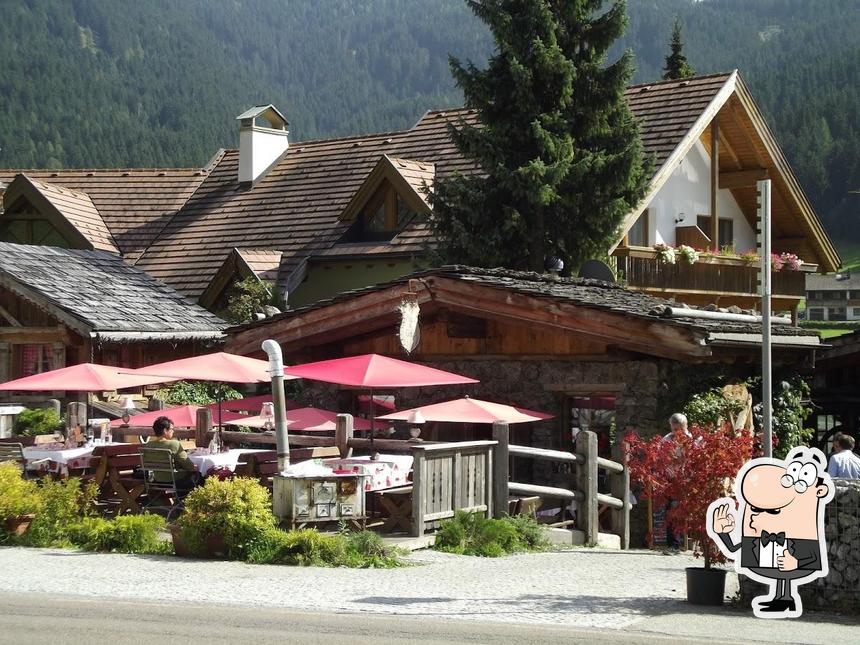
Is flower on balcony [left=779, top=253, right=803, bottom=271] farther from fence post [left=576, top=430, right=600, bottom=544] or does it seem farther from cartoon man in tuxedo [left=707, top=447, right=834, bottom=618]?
cartoon man in tuxedo [left=707, top=447, right=834, bottom=618]

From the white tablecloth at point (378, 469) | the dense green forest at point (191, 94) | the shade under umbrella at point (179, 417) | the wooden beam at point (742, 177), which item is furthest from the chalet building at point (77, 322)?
the dense green forest at point (191, 94)

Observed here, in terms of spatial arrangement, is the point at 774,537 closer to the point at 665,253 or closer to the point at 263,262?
the point at 665,253

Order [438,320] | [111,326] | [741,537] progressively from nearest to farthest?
1. [741,537]
2. [438,320]
3. [111,326]

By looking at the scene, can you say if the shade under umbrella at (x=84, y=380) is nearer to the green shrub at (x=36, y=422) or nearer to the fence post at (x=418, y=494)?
the fence post at (x=418, y=494)

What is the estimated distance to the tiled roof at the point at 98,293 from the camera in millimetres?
28891

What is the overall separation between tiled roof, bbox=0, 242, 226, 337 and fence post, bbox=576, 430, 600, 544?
1375 centimetres

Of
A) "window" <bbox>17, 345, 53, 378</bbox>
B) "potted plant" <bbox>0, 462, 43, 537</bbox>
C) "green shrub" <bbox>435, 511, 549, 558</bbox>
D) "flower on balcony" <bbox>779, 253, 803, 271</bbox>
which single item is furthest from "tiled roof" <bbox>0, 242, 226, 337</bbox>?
"green shrub" <bbox>435, 511, 549, 558</bbox>

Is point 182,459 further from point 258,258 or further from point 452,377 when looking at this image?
point 258,258

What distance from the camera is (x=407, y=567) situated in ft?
46.5

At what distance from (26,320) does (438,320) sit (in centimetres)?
1180

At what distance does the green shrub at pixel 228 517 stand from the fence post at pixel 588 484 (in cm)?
427

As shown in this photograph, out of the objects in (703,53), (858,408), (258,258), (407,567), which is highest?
(703,53)

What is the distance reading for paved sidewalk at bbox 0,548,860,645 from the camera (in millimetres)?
11281

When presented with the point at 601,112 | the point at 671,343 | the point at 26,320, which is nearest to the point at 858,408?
the point at 601,112
